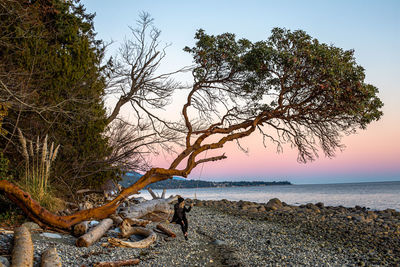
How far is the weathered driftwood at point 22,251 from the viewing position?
15.6 ft

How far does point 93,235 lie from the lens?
671 centimetres

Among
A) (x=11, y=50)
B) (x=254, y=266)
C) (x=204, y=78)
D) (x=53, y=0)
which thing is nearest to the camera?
(x=254, y=266)

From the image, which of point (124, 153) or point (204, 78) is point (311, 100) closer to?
point (204, 78)

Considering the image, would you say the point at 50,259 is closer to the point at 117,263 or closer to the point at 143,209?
the point at 117,263

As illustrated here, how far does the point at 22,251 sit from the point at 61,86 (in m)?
6.33

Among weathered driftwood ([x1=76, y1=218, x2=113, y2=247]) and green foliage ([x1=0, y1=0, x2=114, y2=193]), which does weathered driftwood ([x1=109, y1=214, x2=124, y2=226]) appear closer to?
weathered driftwood ([x1=76, y1=218, x2=113, y2=247])

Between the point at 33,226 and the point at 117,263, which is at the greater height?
the point at 33,226

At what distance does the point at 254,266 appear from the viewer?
243 inches

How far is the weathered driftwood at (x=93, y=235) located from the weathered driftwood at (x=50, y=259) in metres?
0.96

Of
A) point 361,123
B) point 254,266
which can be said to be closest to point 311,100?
point 361,123

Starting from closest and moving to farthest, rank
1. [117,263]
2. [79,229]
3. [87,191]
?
[117,263] < [79,229] < [87,191]

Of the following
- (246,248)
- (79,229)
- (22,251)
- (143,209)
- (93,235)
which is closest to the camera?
(22,251)

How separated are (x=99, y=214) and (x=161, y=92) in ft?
22.1

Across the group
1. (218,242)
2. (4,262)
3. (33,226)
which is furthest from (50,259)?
(218,242)
